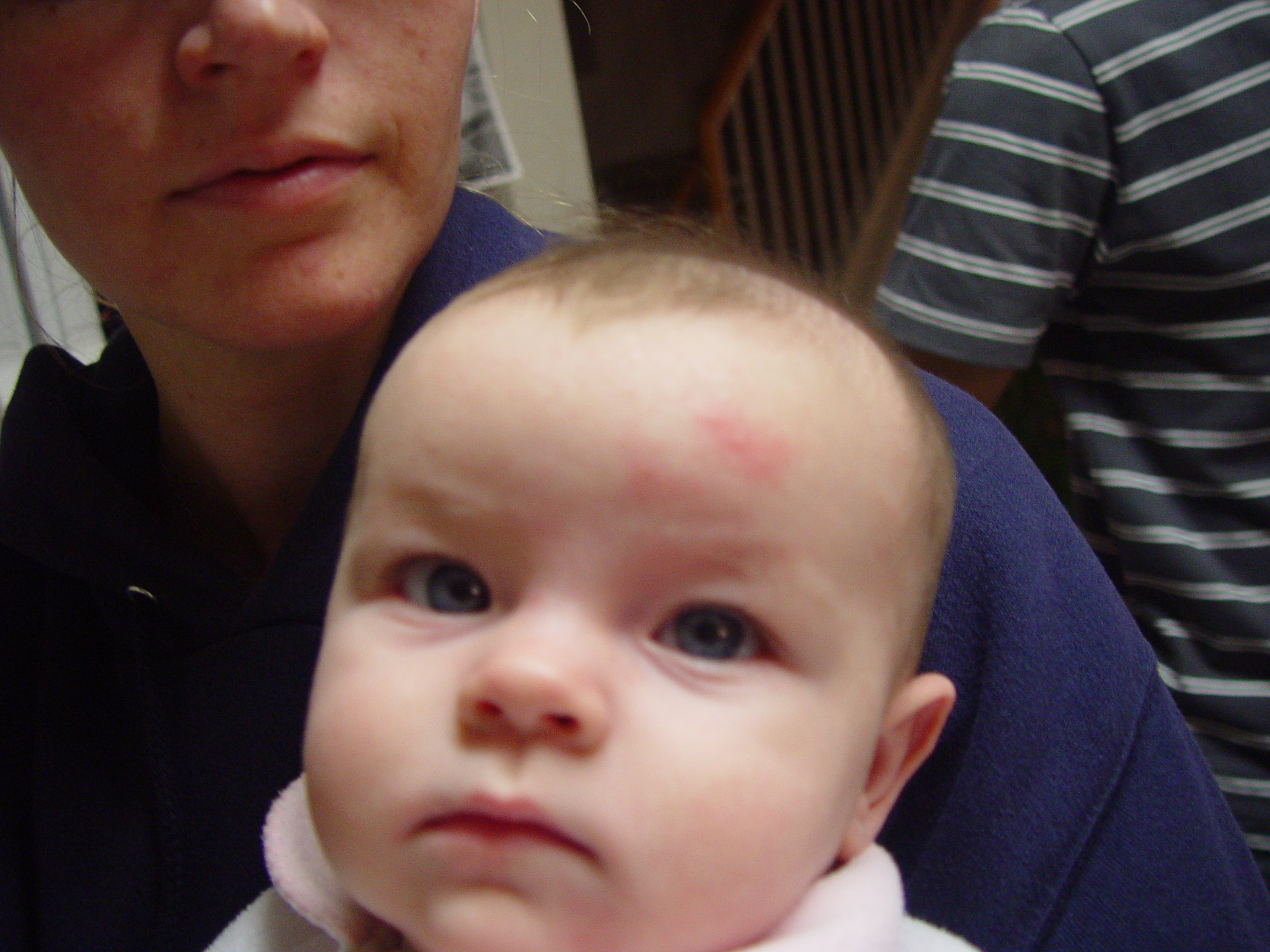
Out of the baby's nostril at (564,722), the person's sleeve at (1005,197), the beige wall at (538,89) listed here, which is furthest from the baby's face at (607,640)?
the beige wall at (538,89)

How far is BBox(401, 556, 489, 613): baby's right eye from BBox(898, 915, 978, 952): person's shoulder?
0.36m

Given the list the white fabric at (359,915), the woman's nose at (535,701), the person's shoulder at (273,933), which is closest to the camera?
the woman's nose at (535,701)

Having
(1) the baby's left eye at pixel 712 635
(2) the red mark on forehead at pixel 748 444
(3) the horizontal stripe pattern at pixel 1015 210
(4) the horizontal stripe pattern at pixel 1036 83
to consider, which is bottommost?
(1) the baby's left eye at pixel 712 635

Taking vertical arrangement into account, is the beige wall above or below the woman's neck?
above

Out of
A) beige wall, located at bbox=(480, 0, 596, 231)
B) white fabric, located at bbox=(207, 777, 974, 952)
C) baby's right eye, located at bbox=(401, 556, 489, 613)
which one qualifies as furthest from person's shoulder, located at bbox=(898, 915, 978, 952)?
beige wall, located at bbox=(480, 0, 596, 231)

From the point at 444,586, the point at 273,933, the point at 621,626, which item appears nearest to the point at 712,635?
the point at 621,626

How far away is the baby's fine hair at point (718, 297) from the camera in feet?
2.03

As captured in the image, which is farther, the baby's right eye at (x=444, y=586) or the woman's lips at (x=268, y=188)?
the woman's lips at (x=268, y=188)

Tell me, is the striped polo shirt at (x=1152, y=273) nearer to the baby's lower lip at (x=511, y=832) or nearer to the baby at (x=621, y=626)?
the baby at (x=621, y=626)

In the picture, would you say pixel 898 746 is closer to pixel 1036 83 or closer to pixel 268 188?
pixel 268 188

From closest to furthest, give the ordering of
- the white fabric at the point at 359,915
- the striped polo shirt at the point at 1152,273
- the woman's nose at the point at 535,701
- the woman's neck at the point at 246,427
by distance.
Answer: the woman's nose at the point at 535,701
the white fabric at the point at 359,915
the woman's neck at the point at 246,427
the striped polo shirt at the point at 1152,273

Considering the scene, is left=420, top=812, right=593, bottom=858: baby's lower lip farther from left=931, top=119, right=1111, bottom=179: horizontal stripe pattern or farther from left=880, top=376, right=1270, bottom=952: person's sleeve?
left=931, top=119, right=1111, bottom=179: horizontal stripe pattern

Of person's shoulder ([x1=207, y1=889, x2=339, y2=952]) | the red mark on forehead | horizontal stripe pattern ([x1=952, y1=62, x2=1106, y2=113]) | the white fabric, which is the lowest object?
person's shoulder ([x1=207, y1=889, x2=339, y2=952])

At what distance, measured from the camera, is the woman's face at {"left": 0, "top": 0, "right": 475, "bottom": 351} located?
0.67 metres
